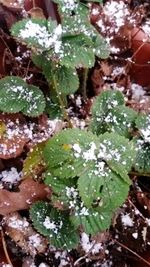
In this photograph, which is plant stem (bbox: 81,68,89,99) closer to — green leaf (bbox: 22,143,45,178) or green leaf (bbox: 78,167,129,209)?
green leaf (bbox: 22,143,45,178)

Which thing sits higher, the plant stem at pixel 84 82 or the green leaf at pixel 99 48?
the green leaf at pixel 99 48

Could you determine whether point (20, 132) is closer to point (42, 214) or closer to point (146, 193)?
point (42, 214)

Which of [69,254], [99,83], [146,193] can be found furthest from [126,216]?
[99,83]

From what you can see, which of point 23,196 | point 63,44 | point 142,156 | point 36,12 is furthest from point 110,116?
point 36,12

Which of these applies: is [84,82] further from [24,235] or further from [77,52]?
[24,235]

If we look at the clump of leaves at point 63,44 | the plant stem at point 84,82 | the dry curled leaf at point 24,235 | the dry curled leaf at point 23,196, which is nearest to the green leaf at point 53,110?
the clump of leaves at point 63,44

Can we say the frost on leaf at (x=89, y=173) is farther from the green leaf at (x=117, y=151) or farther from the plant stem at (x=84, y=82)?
the plant stem at (x=84, y=82)
